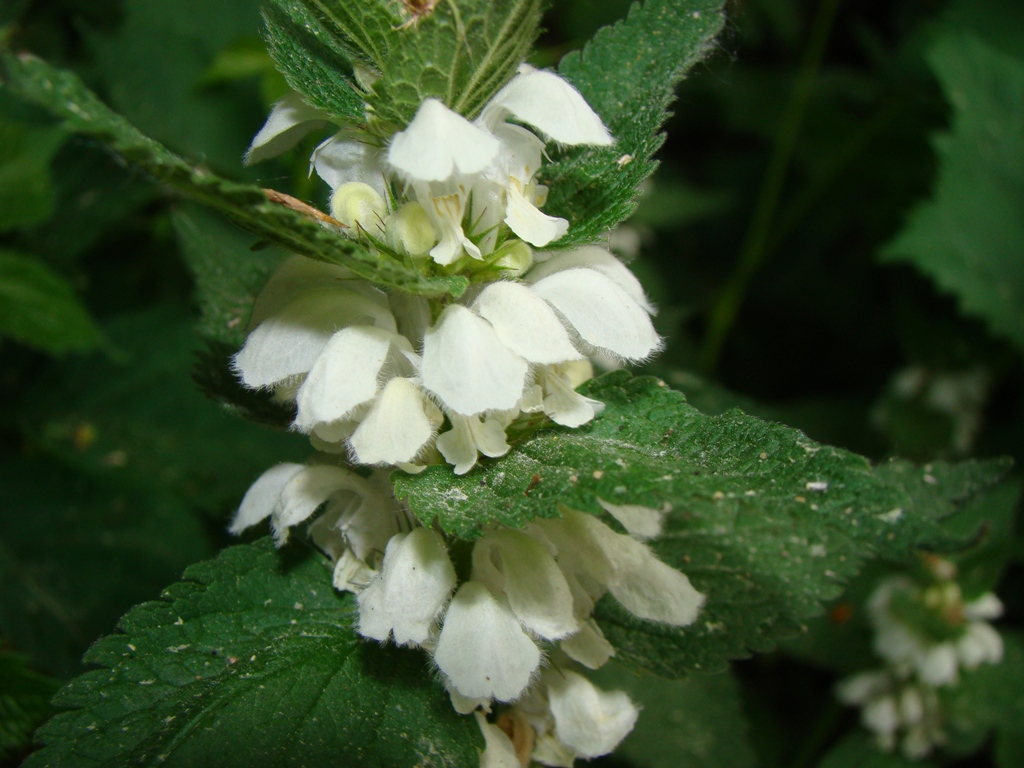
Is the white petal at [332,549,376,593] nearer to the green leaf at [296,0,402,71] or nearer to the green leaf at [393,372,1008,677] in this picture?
the green leaf at [393,372,1008,677]

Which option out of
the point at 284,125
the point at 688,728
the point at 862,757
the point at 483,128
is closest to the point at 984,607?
the point at 862,757

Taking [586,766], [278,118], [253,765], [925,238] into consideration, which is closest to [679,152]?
[925,238]

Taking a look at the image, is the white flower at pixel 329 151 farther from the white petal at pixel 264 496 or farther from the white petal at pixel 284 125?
the white petal at pixel 264 496

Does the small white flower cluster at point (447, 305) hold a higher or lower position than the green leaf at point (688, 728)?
higher

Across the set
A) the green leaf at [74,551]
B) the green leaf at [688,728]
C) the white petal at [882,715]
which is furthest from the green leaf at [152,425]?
the white petal at [882,715]

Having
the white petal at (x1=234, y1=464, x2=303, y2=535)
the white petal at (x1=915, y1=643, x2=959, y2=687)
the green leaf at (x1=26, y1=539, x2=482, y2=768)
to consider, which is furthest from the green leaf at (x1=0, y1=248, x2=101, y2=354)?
the white petal at (x1=915, y1=643, x2=959, y2=687)
